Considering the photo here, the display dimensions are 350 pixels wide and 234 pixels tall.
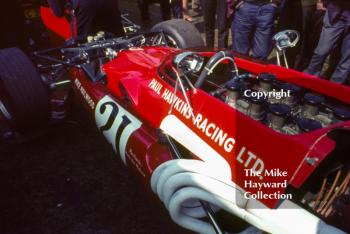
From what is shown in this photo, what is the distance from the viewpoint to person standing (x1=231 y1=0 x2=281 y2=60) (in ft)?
13.1

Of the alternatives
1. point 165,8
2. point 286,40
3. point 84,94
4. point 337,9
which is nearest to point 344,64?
point 337,9

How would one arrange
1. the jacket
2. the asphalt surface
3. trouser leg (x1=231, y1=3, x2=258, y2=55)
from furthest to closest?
trouser leg (x1=231, y1=3, x2=258, y2=55)
the jacket
the asphalt surface

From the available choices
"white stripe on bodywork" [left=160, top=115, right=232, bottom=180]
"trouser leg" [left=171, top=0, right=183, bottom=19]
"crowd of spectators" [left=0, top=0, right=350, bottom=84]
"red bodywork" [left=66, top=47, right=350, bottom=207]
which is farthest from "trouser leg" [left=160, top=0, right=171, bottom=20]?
"white stripe on bodywork" [left=160, top=115, right=232, bottom=180]

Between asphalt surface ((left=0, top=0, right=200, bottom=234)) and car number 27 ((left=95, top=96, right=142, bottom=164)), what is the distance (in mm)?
359

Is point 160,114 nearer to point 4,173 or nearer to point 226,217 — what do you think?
point 226,217

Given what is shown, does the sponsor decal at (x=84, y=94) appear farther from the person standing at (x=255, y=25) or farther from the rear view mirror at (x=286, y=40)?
the person standing at (x=255, y=25)

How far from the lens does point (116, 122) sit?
2.78 meters

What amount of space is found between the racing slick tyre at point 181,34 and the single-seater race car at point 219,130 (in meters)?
0.73

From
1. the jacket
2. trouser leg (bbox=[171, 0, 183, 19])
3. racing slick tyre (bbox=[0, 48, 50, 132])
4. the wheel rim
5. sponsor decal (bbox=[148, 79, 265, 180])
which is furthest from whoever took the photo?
trouser leg (bbox=[171, 0, 183, 19])

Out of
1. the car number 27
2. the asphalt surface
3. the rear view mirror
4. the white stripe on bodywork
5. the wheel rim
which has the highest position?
the rear view mirror

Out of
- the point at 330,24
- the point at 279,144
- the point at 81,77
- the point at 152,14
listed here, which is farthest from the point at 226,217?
the point at 152,14

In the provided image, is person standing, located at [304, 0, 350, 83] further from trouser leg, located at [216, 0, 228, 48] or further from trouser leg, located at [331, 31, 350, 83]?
trouser leg, located at [216, 0, 228, 48]

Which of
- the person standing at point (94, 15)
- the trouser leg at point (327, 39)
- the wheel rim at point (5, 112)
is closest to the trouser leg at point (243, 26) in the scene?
the trouser leg at point (327, 39)

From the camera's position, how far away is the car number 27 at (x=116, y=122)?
2.65m
